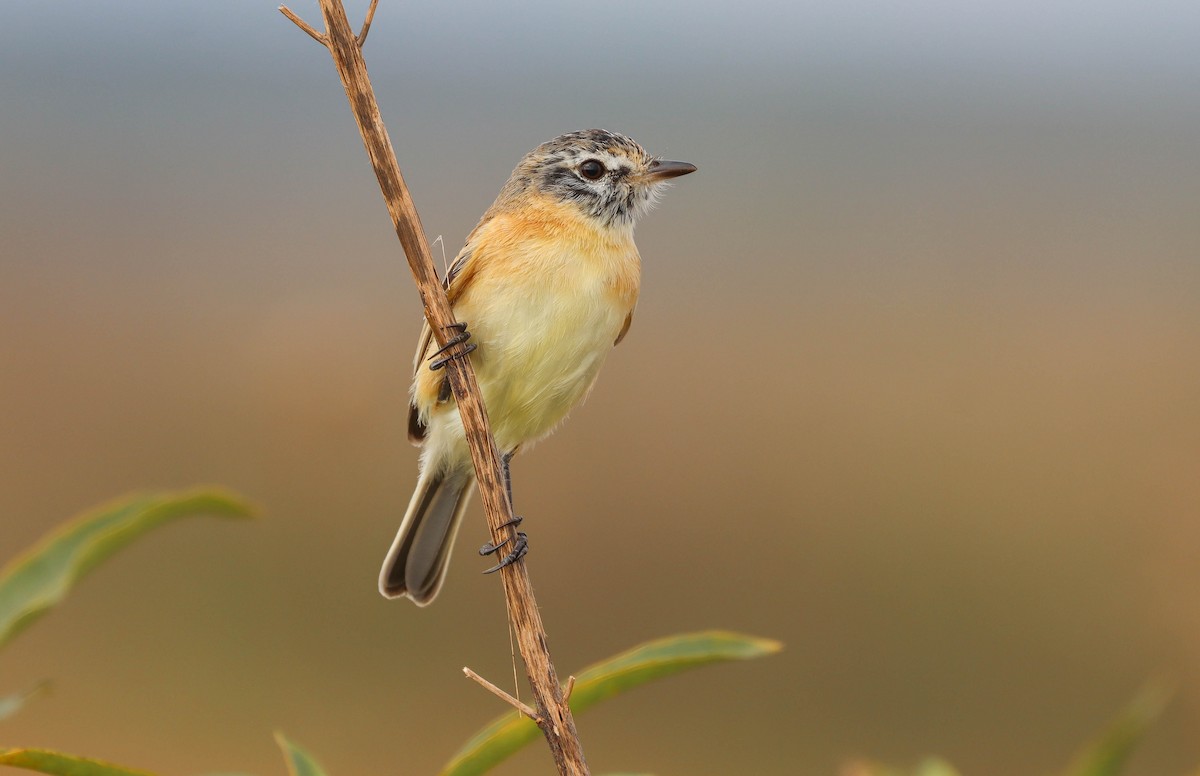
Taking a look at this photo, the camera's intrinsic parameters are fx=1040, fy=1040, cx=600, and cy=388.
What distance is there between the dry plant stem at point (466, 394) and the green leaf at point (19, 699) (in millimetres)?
668

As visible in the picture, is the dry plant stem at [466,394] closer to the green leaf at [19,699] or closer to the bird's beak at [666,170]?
the green leaf at [19,699]

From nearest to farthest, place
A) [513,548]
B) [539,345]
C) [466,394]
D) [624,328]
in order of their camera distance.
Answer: [513,548], [466,394], [539,345], [624,328]

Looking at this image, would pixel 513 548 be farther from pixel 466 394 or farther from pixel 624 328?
pixel 624 328

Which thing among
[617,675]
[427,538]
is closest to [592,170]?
[427,538]

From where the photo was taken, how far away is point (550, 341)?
9.23 feet

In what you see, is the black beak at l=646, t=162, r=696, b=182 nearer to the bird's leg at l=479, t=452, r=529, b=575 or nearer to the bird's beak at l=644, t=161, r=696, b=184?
the bird's beak at l=644, t=161, r=696, b=184

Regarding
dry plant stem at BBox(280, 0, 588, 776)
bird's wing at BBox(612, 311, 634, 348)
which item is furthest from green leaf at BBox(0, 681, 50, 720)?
bird's wing at BBox(612, 311, 634, 348)

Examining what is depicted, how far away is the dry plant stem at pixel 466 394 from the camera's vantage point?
129cm

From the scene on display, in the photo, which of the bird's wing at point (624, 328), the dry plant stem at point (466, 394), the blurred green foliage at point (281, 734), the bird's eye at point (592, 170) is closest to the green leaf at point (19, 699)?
the blurred green foliage at point (281, 734)

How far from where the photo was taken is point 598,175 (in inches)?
129

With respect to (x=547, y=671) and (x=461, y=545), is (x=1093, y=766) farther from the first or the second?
(x=461, y=545)

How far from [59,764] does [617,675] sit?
70 centimetres

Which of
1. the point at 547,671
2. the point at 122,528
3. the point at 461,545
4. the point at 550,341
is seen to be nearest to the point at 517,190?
the point at 550,341

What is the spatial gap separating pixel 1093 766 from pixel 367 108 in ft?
4.62
